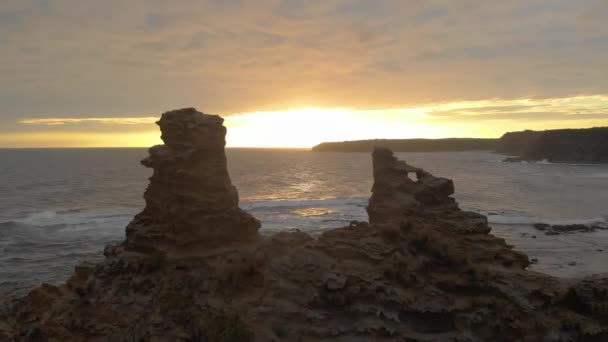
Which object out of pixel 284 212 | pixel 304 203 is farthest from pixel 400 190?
pixel 304 203

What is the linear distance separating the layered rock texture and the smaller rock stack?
1772 millimetres

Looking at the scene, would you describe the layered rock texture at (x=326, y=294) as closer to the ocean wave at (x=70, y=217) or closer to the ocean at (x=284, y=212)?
the ocean at (x=284, y=212)

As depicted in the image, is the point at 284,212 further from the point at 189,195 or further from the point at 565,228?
the point at 189,195

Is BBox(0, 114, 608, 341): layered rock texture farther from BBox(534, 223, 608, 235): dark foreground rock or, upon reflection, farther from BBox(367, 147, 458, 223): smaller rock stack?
BBox(534, 223, 608, 235): dark foreground rock

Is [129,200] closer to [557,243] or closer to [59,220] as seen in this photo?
[59,220]

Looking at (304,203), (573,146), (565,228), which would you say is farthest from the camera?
(573,146)

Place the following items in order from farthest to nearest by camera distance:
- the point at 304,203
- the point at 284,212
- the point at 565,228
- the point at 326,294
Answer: the point at 304,203 < the point at 284,212 < the point at 565,228 < the point at 326,294

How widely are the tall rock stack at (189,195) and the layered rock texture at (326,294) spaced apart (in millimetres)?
146

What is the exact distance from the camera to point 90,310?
17.5m

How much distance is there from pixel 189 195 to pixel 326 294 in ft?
22.6

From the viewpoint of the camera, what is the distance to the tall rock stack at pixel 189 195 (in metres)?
19.2

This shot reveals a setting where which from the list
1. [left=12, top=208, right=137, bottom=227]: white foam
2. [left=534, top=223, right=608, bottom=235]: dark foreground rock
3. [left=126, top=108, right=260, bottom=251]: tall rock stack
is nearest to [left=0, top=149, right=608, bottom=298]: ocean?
[left=12, top=208, right=137, bottom=227]: white foam

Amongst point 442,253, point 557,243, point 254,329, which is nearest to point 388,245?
point 442,253

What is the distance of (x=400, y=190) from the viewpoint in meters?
22.7
